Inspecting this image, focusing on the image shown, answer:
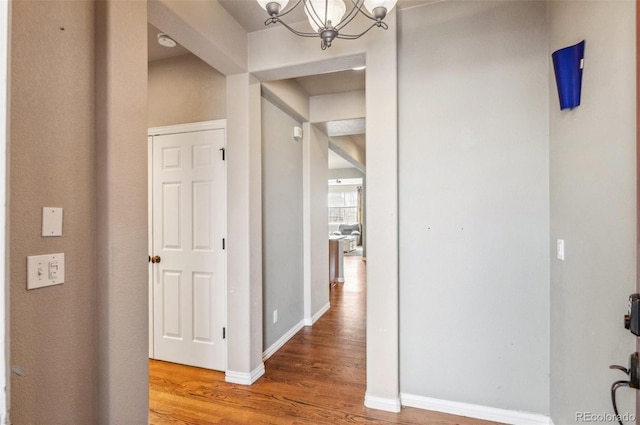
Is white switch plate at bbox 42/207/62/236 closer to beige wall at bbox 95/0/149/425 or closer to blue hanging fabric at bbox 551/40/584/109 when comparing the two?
beige wall at bbox 95/0/149/425

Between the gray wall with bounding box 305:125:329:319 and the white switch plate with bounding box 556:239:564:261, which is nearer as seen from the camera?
the white switch plate with bounding box 556:239:564:261

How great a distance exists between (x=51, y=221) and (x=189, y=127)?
1.78 meters

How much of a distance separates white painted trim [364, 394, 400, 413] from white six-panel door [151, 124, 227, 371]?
4.20 ft

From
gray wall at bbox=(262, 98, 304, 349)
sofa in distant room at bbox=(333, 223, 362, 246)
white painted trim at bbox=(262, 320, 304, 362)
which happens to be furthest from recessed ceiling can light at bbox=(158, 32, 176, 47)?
sofa in distant room at bbox=(333, 223, 362, 246)

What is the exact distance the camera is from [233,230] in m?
2.54

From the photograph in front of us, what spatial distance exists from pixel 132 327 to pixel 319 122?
3088 millimetres

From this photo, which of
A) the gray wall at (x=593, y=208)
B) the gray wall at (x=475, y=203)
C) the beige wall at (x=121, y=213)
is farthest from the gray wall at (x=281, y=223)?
the gray wall at (x=593, y=208)

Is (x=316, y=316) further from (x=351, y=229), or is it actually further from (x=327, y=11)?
(x=351, y=229)

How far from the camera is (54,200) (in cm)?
118

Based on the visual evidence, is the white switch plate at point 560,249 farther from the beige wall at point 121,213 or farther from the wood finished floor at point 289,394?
the beige wall at point 121,213

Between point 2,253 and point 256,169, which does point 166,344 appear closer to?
point 256,169

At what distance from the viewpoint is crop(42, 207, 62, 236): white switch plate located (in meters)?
1.14

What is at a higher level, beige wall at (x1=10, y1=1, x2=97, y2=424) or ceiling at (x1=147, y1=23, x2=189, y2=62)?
ceiling at (x1=147, y1=23, x2=189, y2=62)

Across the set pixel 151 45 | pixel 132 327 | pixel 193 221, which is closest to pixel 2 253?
pixel 132 327
